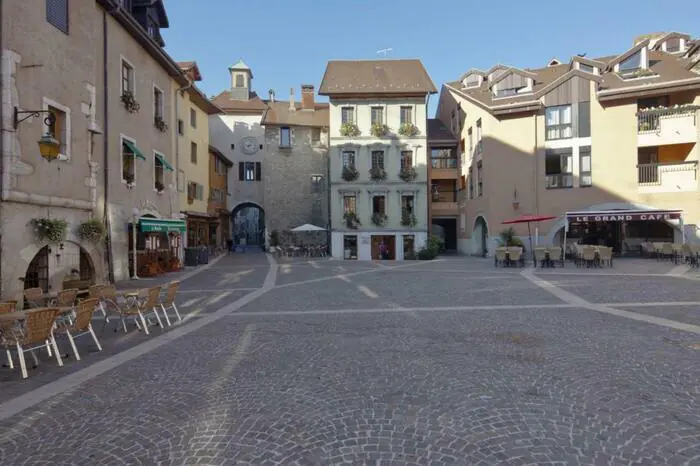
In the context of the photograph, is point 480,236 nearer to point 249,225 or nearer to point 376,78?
point 376,78

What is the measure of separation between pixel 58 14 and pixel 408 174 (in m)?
23.7

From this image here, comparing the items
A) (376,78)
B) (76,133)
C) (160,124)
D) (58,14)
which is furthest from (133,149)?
(376,78)

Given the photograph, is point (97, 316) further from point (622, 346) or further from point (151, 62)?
point (151, 62)

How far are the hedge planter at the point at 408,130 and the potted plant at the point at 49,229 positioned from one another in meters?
24.6

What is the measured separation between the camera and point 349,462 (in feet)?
11.4

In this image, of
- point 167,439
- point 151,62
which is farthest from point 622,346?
point 151,62

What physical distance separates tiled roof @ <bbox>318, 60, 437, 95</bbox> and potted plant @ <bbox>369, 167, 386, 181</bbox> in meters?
5.81

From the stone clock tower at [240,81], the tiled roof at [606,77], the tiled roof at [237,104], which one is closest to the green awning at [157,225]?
the tiled roof at [606,77]

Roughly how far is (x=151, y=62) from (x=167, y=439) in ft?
67.3

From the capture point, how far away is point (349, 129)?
106ft

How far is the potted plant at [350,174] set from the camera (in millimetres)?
32188

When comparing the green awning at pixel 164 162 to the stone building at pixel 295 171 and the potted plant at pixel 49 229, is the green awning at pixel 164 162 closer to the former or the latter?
the potted plant at pixel 49 229

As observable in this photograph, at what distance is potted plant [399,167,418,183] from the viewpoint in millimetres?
Result: 32375

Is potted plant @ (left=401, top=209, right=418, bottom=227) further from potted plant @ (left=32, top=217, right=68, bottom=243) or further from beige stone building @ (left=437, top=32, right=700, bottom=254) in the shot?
potted plant @ (left=32, top=217, right=68, bottom=243)
